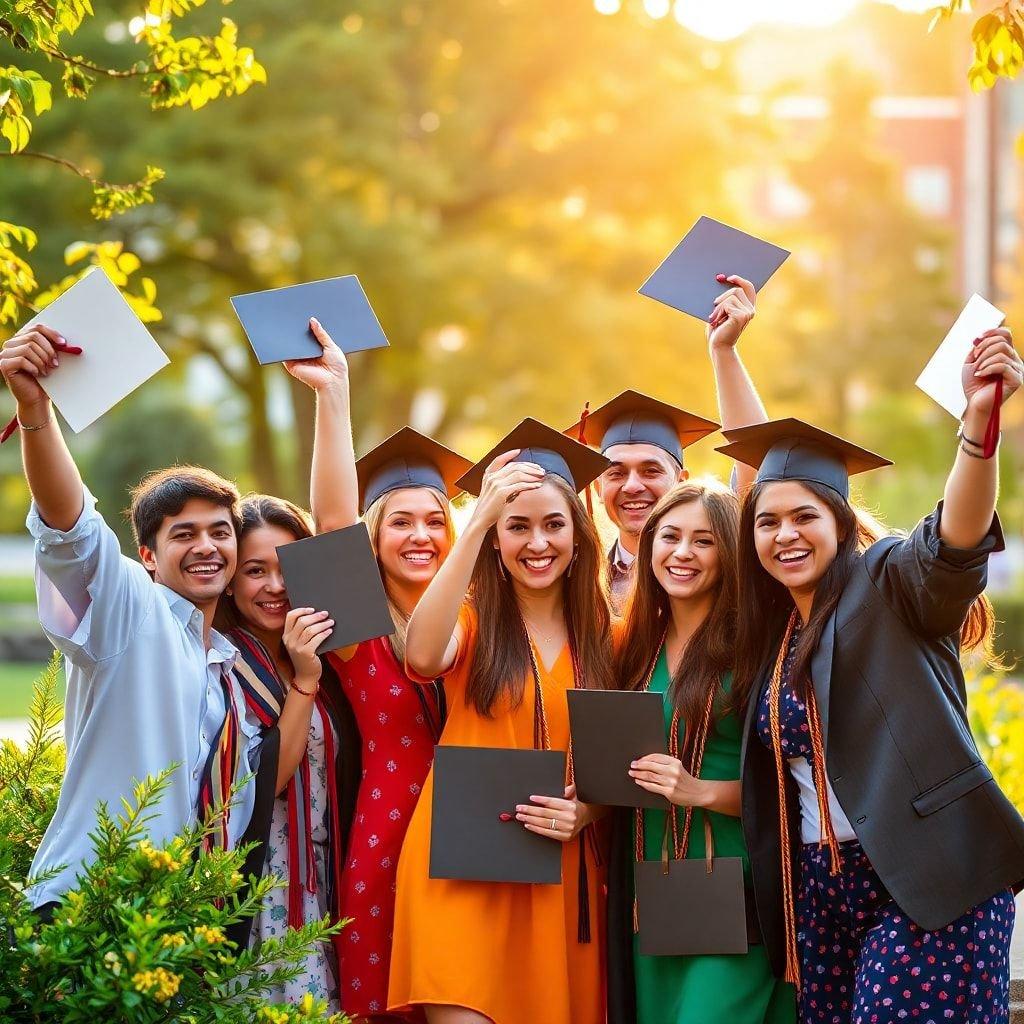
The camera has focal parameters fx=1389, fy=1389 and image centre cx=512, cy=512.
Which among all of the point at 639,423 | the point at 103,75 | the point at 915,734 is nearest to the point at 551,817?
the point at 915,734

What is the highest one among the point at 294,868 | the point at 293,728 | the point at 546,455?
the point at 546,455

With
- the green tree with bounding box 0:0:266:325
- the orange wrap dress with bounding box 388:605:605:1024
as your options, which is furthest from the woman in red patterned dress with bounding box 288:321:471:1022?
the green tree with bounding box 0:0:266:325

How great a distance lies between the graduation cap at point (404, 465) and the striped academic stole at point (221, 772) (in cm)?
93

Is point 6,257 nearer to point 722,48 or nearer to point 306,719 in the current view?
point 306,719

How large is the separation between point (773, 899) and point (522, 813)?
0.68 meters

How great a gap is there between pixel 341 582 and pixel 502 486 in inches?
19.8

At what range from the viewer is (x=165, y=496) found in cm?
370

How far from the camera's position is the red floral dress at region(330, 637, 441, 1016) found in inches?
149

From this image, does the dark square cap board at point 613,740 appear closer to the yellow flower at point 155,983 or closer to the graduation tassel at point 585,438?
the graduation tassel at point 585,438

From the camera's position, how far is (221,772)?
3.47m

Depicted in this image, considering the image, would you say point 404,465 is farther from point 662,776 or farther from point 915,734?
point 915,734

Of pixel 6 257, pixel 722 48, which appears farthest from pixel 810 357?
pixel 6 257

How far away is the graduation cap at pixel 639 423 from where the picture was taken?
4852mm

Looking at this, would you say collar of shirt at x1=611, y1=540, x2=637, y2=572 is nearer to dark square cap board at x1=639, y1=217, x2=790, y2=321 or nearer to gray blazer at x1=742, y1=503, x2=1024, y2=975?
dark square cap board at x1=639, y1=217, x2=790, y2=321
